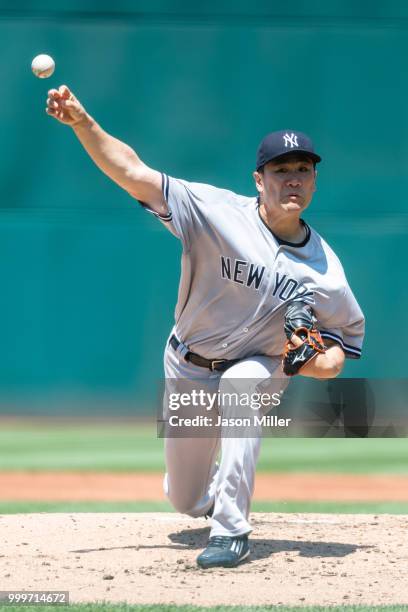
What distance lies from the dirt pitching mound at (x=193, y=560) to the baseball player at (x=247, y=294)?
0.18 meters

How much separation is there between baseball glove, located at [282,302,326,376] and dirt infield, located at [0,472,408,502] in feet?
5.81

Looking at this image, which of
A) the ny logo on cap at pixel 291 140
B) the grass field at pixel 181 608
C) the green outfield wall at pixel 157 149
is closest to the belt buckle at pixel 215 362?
the ny logo on cap at pixel 291 140

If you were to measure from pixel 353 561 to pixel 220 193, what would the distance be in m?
1.31

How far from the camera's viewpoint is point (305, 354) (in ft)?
11.0

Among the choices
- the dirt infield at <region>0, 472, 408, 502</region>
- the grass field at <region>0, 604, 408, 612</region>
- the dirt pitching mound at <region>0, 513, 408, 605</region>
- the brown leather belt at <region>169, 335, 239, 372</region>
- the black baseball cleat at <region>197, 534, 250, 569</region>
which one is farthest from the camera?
the dirt infield at <region>0, 472, 408, 502</region>

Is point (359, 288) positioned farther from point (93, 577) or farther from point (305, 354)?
point (93, 577)

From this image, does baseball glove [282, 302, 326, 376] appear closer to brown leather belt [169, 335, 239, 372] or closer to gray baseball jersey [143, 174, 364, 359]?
gray baseball jersey [143, 174, 364, 359]

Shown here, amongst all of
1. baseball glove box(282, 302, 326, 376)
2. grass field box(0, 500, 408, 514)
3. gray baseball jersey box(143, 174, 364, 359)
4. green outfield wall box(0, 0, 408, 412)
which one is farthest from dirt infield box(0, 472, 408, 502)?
baseball glove box(282, 302, 326, 376)

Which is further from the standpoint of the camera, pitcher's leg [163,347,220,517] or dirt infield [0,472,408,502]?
dirt infield [0,472,408,502]

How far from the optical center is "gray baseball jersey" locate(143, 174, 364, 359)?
356 cm

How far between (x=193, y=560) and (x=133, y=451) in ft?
7.90

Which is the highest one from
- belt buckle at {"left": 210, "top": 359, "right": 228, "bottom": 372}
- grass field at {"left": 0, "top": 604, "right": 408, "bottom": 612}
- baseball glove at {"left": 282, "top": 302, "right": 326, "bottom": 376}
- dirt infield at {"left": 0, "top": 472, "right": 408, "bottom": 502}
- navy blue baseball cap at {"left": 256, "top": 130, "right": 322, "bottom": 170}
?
navy blue baseball cap at {"left": 256, "top": 130, "right": 322, "bottom": 170}

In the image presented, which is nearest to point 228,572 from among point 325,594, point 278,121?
point 325,594

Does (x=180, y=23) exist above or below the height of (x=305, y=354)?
above
